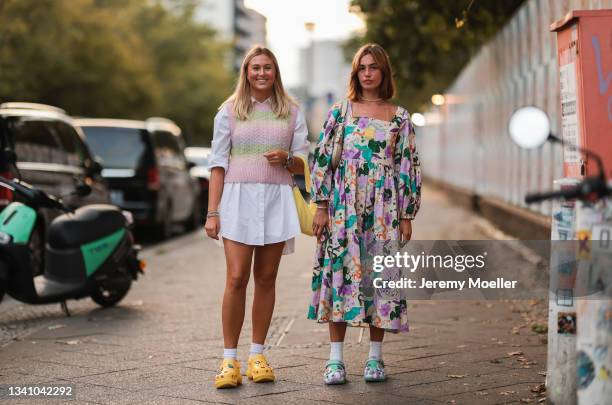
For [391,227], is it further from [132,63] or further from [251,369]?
[132,63]

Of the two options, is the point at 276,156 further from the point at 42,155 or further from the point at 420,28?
the point at 420,28

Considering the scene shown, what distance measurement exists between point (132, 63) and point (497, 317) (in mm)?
34110

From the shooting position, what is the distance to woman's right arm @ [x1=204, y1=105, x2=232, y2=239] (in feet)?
19.9

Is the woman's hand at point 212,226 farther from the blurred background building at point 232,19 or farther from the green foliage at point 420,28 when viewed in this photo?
the blurred background building at point 232,19

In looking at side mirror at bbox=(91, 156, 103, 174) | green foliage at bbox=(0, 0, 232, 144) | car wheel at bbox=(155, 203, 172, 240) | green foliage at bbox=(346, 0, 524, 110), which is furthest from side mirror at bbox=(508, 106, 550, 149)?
green foliage at bbox=(0, 0, 232, 144)

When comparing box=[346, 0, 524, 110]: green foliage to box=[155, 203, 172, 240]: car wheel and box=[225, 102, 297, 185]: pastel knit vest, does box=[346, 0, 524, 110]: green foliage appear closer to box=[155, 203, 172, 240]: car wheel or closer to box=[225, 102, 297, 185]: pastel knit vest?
box=[155, 203, 172, 240]: car wheel

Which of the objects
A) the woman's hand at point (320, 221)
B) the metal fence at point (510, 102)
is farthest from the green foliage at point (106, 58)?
the woman's hand at point (320, 221)

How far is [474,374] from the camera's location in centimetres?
626

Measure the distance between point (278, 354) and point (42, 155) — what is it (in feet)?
15.7

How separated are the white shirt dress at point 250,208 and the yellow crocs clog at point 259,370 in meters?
0.65

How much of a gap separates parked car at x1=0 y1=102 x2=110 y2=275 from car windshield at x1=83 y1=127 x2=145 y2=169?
155 inches

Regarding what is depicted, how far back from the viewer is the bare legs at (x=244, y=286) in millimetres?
6090

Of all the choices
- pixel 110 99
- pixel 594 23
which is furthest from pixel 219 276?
pixel 110 99

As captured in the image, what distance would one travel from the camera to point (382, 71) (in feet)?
19.8
